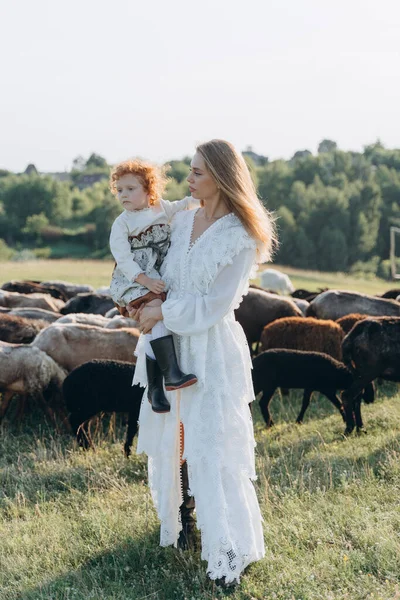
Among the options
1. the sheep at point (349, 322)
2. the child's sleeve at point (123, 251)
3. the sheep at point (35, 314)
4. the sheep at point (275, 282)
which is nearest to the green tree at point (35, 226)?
the sheep at point (275, 282)

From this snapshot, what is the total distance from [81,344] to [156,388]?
5259 millimetres

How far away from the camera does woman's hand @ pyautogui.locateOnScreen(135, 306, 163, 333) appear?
14.4ft

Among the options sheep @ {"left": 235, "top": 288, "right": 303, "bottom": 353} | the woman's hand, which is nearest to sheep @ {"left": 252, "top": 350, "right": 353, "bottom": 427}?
sheep @ {"left": 235, "top": 288, "right": 303, "bottom": 353}

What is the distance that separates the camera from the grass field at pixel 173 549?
14.6ft

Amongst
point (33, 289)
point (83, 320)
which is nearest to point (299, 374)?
point (83, 320)

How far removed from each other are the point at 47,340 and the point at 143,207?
206 inches

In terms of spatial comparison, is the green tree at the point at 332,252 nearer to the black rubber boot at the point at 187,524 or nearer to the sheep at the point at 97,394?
the sheep at the point at 97,394

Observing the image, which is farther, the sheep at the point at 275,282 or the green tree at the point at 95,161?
the green tree at the point at 95,161

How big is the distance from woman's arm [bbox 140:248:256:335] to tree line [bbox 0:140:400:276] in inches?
2139

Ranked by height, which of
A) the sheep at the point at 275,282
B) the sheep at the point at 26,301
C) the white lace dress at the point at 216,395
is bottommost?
the sheep at the point at 275,282

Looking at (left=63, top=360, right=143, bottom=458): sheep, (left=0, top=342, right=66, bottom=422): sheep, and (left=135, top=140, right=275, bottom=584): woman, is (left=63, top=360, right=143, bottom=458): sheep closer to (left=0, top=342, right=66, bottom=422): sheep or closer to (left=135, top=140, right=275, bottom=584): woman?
(left=0, top=342, right=66, bottom=422): sheep

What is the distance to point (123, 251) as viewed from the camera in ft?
15.0

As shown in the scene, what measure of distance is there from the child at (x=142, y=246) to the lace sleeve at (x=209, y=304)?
180 mm

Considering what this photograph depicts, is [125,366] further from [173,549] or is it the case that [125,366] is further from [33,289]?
[33,289]
